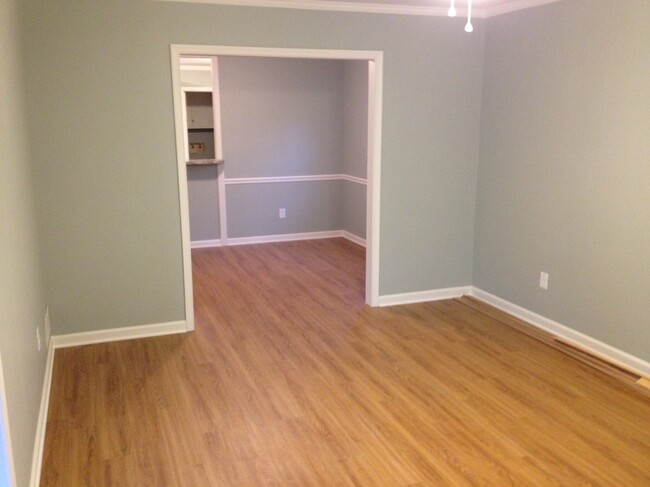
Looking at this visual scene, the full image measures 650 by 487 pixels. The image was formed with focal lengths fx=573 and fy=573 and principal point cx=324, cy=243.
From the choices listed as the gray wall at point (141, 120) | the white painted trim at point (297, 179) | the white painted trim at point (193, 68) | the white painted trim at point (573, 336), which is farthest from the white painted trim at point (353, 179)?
the white painted trim at point (193, 68)

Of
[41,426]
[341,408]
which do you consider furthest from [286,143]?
[41,426]

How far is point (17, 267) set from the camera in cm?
243

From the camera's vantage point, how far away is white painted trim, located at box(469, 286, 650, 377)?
11.3ft

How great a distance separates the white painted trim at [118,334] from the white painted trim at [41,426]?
0.24 m

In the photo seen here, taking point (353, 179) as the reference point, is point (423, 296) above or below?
below

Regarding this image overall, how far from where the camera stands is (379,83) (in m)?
4.34

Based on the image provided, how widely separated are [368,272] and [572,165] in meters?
1.74

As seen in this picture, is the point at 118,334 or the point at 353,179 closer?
the point at 118,334

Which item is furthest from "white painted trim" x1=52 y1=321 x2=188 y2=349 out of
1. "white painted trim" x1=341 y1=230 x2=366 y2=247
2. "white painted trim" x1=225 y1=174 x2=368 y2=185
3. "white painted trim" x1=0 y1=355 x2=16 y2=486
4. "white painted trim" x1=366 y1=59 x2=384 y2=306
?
"white painted trim" x1=341 y1=230 x2=366 y2=247

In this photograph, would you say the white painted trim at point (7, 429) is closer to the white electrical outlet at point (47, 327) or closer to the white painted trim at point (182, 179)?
the white electrical outlet at point (47, 327)

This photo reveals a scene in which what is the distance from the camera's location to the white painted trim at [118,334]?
388cm

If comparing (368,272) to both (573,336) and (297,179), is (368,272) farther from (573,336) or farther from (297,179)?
(297,179)

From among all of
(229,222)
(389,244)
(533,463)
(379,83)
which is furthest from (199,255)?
(533,463)

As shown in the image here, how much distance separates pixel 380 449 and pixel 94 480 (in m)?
1.27
